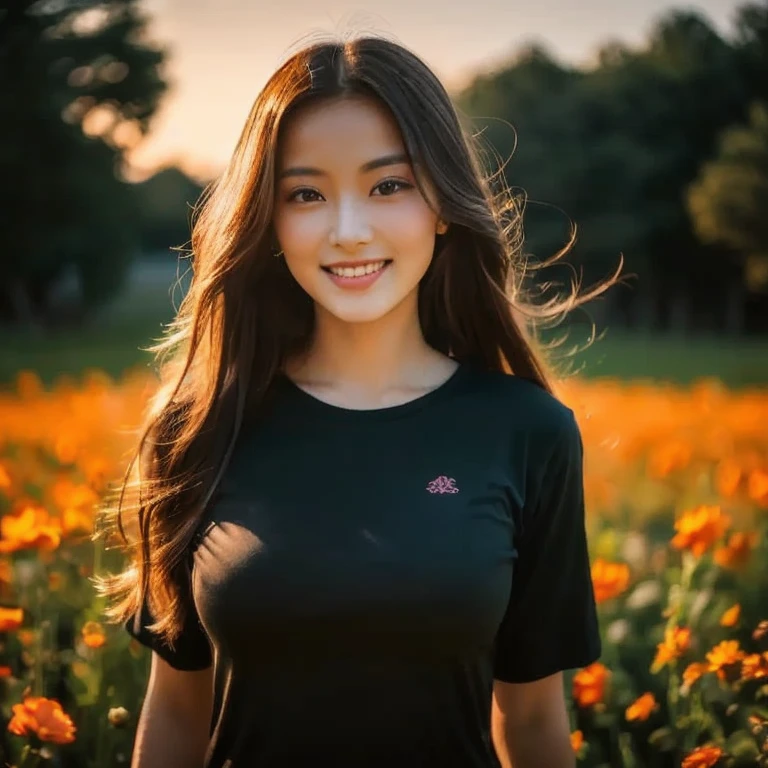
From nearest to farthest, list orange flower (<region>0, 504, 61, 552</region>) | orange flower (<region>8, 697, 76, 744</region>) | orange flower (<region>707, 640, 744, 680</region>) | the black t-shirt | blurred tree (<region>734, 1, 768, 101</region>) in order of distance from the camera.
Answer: the black t-shirt
orange flower (<region>8, 697, 76, 744</region>)
orange flower (<region>707, 640, 744, 680</region>)
orange flower (<region>0, 504, 61, 552</region>)
blurred tree (<region>734, 1, 768, 101</region>)

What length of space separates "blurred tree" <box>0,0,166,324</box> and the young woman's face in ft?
54.1

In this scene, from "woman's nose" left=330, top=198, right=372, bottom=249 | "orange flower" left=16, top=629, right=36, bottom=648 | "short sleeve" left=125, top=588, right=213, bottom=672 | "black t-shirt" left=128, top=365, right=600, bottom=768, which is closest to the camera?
"black t-shirt" left=128, top=365, right=600, bottom=768

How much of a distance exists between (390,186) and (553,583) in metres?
0.79

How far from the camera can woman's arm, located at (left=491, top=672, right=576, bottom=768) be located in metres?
1.99

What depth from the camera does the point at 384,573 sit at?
5.52ft

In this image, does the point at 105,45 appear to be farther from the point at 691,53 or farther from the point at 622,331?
the point at 691,53

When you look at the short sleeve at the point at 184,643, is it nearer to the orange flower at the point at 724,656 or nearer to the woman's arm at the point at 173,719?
the woman's arm at the point at 173,719

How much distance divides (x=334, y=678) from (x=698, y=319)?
1088 inches

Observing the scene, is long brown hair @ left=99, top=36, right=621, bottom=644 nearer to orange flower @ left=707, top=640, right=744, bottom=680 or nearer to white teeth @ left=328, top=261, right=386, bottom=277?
white teeth @ left=328, top=261, right=386, bottom=277

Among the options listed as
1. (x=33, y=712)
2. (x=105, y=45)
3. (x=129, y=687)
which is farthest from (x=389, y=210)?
(x=105, y=45)

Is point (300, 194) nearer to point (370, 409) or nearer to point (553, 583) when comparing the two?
point (370, 409)

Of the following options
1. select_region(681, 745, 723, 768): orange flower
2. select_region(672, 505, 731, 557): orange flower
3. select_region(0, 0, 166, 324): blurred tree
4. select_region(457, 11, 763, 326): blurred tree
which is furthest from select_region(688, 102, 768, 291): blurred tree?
select_region(681, 745, 723, 768): orange flower

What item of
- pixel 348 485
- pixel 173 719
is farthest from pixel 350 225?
pixel 173 719

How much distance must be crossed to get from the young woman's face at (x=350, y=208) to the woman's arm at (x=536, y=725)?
788 mm
